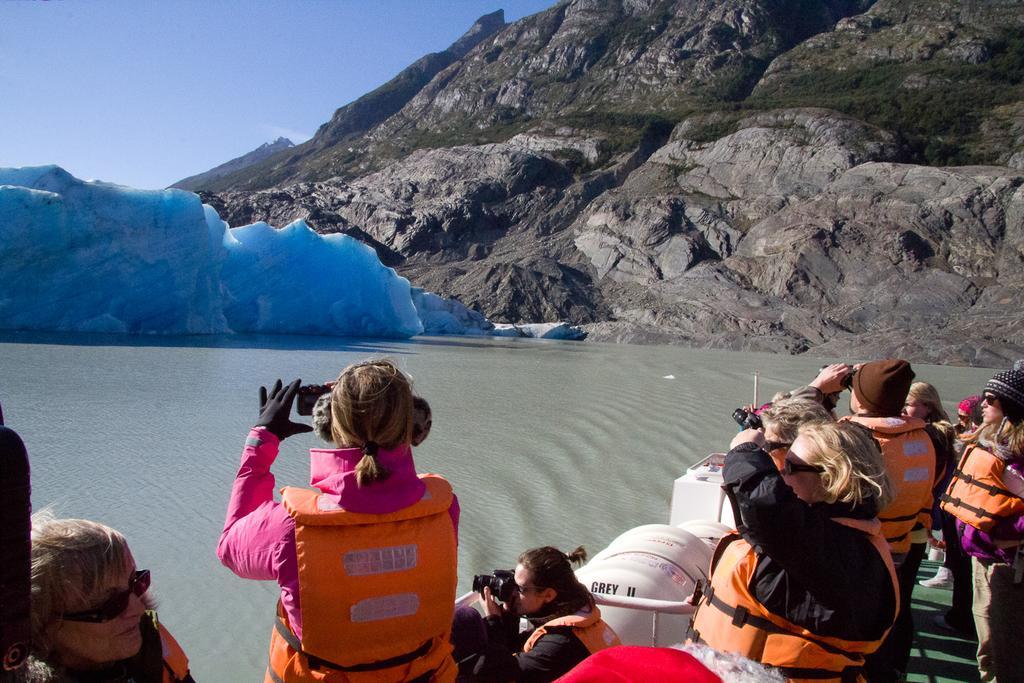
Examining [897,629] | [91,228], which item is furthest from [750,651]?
[91,228]

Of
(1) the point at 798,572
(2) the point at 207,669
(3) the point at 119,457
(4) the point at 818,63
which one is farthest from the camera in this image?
(4) the point at 818,63

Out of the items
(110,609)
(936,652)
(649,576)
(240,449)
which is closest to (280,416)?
(110,609)

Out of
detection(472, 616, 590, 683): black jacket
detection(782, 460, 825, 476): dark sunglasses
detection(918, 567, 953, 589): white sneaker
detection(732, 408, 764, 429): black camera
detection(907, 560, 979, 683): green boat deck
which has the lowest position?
detection(918, 567, 953, 589): white sneaker

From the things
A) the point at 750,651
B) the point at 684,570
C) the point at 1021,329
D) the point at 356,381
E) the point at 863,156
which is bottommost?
the point at 1021,329

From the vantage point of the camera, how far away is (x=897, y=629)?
247 cm

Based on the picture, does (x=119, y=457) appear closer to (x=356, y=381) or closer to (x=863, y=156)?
(x=356, y=381)

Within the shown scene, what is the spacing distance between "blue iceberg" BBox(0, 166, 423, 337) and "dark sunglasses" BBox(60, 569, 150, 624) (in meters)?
18.3

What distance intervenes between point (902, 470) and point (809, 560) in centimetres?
132

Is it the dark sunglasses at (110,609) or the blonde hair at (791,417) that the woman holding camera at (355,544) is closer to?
the dark sunglasses at (110,609)

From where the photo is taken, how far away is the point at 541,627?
2.08 metres

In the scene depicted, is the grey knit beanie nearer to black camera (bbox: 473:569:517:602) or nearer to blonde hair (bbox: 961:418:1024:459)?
blonde hair (bbox: 961:418:1024:459)

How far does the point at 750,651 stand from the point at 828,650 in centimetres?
17

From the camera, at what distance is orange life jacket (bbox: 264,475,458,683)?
57.4 inches

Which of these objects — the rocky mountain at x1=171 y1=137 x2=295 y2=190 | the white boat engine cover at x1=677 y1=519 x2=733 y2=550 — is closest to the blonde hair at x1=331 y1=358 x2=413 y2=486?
the white boat engine cover at x1=677 y1=519 x2=733 y2=550
